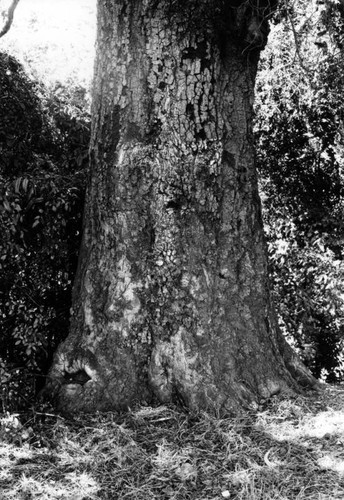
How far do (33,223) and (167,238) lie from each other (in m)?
0.96

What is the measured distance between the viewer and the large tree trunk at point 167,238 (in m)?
3.62

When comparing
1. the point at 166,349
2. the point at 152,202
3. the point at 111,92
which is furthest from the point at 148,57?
the point at 166,349

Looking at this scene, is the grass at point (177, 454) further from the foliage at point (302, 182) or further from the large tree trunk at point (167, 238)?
the foliage at point (302, 182)

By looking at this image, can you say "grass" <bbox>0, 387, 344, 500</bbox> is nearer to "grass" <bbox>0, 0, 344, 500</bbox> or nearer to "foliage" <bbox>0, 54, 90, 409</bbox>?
"grass" <bbox>0, 0, 344, 500</bbox>

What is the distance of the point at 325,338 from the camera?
5.95 m

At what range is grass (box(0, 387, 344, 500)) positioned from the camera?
9.55ft

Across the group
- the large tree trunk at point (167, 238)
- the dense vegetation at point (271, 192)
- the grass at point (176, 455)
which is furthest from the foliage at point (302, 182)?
the grass at point (176, 455)

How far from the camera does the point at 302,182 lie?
5.79 meters

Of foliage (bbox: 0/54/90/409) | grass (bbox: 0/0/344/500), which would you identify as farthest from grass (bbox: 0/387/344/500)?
foliage (bbox: 0/54/90/409)

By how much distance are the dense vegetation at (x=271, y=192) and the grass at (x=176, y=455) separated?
0.55 m

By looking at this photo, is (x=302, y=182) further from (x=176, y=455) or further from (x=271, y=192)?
(x=176, y=455)

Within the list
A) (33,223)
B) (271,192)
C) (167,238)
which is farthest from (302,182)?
(33,223)

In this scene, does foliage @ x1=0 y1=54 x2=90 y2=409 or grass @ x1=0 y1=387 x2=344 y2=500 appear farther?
foliage @ x1=0 y1=54 x2=90 y2=409

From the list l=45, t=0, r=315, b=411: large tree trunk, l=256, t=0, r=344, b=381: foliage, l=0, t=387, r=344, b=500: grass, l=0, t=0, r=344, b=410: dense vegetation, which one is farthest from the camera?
l=256, t=0, r=344, b=381: foliage
